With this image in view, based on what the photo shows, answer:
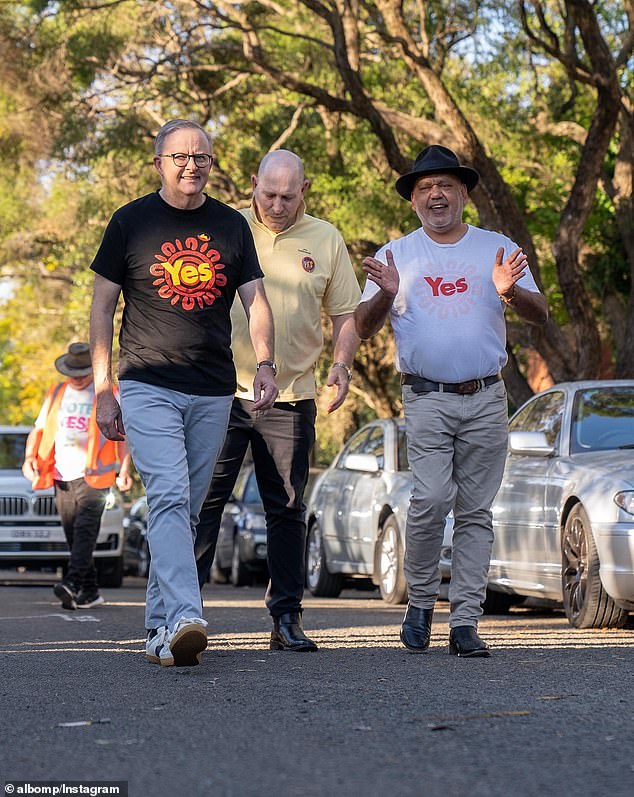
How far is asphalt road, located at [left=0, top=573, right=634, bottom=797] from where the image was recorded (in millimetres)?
4203

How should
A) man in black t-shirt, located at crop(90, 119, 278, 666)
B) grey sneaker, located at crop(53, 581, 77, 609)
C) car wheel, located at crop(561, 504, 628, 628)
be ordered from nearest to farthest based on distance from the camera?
1. man in black t-shirt, located at crop(90, 119, 278, 666)
2. car wheel, located at crop(561, 504, 628, 628)
3. grey sneaker, located at crop(53, 581, 77, 609)

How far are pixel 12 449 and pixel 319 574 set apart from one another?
4791 millimetres

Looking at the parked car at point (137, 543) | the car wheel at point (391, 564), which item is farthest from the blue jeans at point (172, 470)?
the parked car at point (137, 543)

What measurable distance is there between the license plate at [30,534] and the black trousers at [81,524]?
17.9ft

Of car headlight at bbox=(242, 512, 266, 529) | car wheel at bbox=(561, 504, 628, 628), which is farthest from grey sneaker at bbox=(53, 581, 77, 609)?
car headlight at bbox=(242, 512, 266, 529)

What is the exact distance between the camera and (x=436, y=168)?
7738 mm

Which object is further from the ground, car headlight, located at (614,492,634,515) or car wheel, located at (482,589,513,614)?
car headlight, located at (614,492,634,515)

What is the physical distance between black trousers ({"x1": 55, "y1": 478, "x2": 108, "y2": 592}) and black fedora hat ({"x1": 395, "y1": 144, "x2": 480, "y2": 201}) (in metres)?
5.16

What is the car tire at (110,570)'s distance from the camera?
1820cm

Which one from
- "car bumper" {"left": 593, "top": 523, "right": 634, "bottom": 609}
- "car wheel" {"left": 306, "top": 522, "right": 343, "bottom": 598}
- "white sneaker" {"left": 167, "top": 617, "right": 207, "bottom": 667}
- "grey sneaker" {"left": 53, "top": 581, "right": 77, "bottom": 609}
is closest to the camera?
"white sneaker" {"left": 167, "top": 617, "right": 207, "bottom": 667}

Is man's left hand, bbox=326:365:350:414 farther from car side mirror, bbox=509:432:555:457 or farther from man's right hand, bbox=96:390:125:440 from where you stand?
car side mirror, bbox=509:432:555:457

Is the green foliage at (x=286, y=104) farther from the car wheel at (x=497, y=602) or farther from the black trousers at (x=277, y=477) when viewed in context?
the black trousers at (x=277, y=477)

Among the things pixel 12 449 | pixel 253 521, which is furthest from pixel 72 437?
pixel 253 521

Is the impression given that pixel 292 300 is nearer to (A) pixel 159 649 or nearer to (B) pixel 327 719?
(A) pixel 159 649
